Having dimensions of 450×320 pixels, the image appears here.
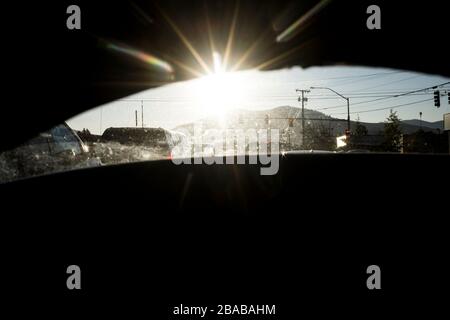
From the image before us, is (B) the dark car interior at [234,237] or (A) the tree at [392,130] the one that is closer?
(B) the dark car interior at [234,237]

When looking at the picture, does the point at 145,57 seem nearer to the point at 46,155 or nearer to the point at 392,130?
the point at 46,155

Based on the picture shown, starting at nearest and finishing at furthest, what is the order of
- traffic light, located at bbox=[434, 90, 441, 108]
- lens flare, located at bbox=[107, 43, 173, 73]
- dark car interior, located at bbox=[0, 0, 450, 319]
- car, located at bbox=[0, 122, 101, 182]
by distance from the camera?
dark car interior, located at bbox=[0, 0, 450, 319]
lens flare, located at bbox=[107, 43, 173, 73]
car, located at bbox=[0, 122, 101, 182]
traffic light, located at bbox=[434, 90, 441, 108]

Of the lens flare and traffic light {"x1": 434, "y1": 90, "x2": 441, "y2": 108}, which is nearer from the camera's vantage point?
the lens flare

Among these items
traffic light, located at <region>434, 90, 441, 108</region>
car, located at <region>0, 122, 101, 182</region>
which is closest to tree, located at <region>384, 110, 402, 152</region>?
traffic light, located at <region>434, 90, 441, 108</region>

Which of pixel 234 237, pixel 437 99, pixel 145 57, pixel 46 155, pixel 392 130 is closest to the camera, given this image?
pixel 234 237

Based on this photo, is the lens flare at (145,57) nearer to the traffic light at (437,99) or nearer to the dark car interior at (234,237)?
the dark car interior at (234,237)

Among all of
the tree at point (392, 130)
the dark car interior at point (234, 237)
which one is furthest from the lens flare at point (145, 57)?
the tree at point (392, 130)

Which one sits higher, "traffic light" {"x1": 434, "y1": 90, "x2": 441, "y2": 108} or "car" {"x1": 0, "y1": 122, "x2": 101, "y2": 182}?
"traffic light" {"x1": 434, "y1": 90, "x2": 441, "y2": 108}

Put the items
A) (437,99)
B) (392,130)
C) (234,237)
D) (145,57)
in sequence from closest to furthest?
(234,237) < (145,57) < (437,99) < (392,130)

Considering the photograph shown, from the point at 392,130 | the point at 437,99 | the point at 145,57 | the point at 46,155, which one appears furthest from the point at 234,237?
the point at 392,130

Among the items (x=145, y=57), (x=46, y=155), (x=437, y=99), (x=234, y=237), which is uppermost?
(x=437, y=99)

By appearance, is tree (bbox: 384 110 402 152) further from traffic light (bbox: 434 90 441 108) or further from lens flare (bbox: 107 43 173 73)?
lens flare (bbox: 107 43 173 73)

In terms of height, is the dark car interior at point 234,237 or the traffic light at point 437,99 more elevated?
the traffic light at point 437,99
